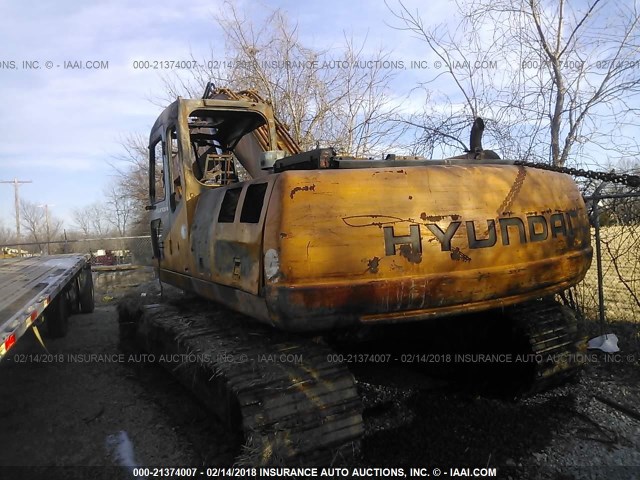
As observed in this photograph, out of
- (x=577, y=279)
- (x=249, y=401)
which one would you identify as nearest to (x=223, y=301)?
(x=249, y=401)

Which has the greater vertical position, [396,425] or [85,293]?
[85,293]

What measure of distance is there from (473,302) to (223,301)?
63.3 inches

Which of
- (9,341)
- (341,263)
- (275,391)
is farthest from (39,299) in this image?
(341,263)

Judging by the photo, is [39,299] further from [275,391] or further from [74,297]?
[74,297]

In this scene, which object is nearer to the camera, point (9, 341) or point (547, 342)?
point (9, 341)

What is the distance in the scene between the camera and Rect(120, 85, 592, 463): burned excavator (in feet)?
8.50

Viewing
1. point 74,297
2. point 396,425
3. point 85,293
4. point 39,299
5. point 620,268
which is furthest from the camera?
point 85,293

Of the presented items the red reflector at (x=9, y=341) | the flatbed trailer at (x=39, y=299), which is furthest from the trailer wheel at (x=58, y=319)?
the red reflector at (x=9, y=341)

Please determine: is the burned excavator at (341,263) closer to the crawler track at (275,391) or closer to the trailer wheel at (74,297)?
the crawler track at (275,391)

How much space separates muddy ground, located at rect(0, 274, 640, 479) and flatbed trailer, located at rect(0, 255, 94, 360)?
85 cm

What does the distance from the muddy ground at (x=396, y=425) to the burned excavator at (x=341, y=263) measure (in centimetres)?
50

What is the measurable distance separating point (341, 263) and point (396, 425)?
1.67 meters

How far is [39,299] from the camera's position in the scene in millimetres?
4508

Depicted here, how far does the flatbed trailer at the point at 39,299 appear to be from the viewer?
11.7 feet
